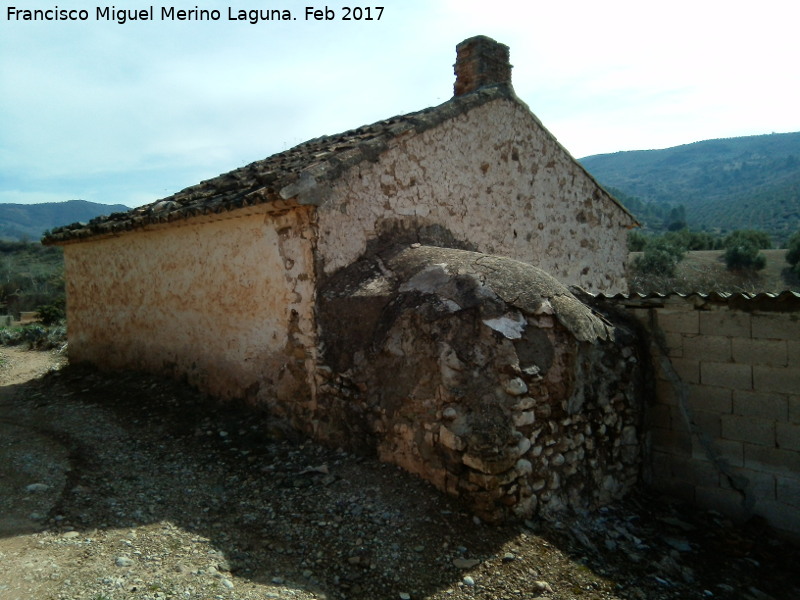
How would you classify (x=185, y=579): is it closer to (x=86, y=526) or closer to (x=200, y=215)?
(x=86, y=526)

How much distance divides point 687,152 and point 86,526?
11389 centimetres

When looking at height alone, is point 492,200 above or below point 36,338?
above

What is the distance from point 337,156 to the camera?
19.6ft

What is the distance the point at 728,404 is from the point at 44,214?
127 metres

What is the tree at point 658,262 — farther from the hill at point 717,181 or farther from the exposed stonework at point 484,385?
the exposed stonework at point 484,385

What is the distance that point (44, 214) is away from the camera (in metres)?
108

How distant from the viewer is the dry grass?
20.4 meters

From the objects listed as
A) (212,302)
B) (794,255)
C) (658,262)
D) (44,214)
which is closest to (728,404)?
(212,302)

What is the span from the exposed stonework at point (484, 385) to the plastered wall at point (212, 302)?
0.51m

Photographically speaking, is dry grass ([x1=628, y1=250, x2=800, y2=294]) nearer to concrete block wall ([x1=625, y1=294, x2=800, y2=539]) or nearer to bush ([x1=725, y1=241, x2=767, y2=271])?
bush ([x1=725, y1=241, x2=767, y2=271])

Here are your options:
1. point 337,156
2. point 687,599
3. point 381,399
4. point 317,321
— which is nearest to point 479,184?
point 337,156

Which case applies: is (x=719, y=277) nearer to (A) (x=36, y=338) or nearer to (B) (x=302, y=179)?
(B) (x=302, y=179)

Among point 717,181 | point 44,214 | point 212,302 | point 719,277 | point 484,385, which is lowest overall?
point 484,385

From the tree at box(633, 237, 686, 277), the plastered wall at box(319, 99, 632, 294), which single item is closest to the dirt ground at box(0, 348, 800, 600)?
the plastered wall at box(319, 99, 632, 294)
